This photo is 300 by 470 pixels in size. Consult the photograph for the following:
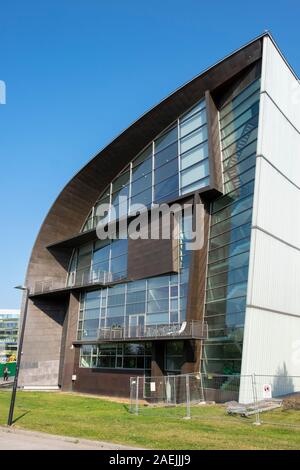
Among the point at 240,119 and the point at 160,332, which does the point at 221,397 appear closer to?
the point at 160,332

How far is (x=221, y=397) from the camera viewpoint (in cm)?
2255

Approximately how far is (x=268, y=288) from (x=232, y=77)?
14176 mm

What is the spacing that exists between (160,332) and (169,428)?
41.9 feet

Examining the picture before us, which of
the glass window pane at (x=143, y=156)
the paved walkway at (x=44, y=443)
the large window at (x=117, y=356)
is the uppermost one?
the glass window pane at (x=143, y=156)

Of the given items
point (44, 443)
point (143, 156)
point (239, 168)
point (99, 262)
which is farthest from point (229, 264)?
point (44, 443)

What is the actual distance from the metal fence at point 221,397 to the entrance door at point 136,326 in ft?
10.2

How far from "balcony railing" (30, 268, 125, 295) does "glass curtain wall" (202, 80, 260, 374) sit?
951 cm

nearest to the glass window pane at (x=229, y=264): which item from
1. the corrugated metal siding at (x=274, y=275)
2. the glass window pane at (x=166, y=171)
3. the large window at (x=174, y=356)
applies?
the corrugated metal siding at (x=274, y=275)

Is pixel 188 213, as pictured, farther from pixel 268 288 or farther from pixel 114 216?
pixel 114 216

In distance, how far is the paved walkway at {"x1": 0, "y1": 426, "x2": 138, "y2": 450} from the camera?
11180 mm

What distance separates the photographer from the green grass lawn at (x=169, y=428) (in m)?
11.7

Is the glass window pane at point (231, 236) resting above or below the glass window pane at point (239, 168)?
below

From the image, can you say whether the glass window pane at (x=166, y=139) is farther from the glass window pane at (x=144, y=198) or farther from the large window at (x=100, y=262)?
the large window at (x=100, y=262)

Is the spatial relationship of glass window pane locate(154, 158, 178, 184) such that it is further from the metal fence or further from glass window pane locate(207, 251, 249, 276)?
the metal fence
